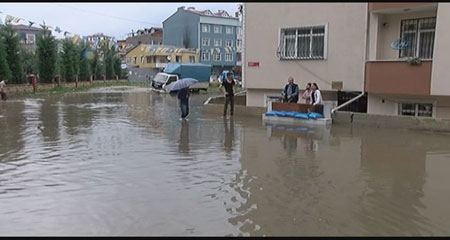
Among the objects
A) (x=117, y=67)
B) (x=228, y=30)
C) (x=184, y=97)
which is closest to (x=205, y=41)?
(x=228, y=30)

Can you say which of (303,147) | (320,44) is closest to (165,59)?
(320,44)

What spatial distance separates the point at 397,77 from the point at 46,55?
35.6 metres

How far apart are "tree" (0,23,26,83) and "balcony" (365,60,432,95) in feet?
100

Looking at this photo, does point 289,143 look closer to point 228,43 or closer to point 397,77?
point 397,77

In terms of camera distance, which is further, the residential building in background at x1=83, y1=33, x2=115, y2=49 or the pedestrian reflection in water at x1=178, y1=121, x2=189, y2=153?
the residential building in background at x1=83, y1=33, x2=115, y2=49

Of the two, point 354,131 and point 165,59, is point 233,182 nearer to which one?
point 354,131

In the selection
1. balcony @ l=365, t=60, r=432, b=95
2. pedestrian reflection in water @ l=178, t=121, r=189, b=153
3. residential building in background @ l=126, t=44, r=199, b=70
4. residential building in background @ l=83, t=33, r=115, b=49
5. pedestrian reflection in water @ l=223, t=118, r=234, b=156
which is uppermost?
residential building in background @ l=83, t=33, r=115, b=49

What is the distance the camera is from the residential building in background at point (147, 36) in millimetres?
108750

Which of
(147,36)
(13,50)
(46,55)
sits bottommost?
(46,55)

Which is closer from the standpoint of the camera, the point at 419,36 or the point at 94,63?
the point at 419,36

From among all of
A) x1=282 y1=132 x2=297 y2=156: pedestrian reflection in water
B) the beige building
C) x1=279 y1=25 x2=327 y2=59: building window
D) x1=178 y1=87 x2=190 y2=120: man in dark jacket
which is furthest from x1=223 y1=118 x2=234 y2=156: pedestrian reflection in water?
x1=279 y1=25 x2=327 y2=59: building window

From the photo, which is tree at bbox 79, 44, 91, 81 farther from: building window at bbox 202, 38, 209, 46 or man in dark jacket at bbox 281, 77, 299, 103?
man in dark jacket at bbox 281, 77, 299, 103

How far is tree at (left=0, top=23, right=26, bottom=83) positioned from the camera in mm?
35312

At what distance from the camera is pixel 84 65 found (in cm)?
5350
